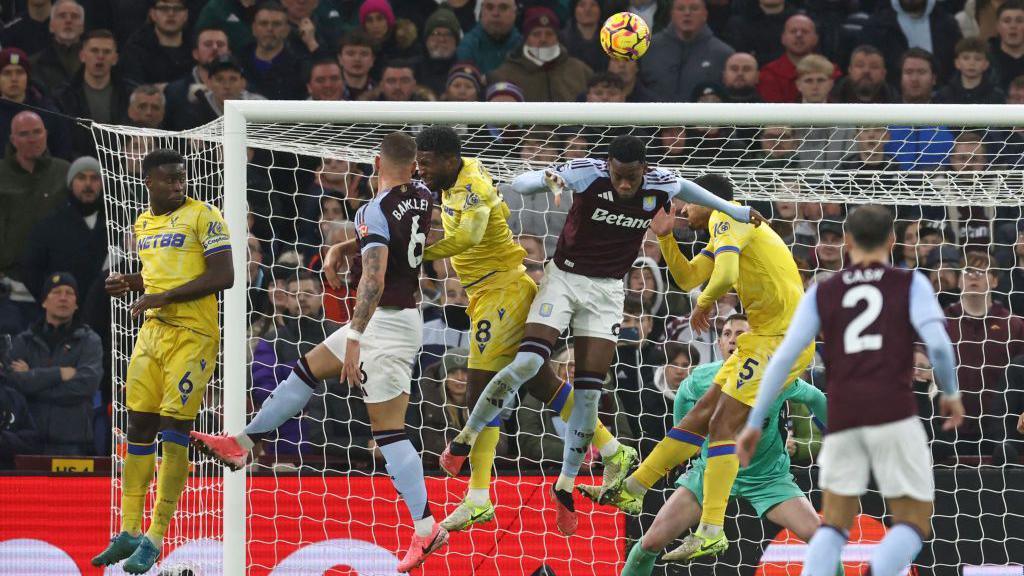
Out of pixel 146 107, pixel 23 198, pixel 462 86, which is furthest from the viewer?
pixel 462 86

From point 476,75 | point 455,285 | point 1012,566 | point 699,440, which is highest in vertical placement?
point 476,75

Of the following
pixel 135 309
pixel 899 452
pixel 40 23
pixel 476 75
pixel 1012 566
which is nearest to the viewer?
pixel 899 452

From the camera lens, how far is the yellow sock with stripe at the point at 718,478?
30.9 feet

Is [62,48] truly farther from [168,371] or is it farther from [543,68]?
[168,371]

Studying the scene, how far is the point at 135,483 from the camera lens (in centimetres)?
946

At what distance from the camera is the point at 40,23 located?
1392 cm

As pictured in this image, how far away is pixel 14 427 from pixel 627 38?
16.5ft

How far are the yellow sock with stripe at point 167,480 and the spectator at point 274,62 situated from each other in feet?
16.0

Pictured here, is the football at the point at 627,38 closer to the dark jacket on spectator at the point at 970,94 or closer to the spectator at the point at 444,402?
the spectator at the point at 444,402

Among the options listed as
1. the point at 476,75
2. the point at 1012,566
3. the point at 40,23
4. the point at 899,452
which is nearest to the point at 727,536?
the point at 1012,566

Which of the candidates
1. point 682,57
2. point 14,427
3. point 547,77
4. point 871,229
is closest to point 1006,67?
point 682,57

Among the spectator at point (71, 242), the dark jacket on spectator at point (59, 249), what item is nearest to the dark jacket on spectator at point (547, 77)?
the spectator at point (71, 242)

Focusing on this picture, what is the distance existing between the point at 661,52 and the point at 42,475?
6490mm

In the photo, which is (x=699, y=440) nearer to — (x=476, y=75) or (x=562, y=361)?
(x=562, y=361)
